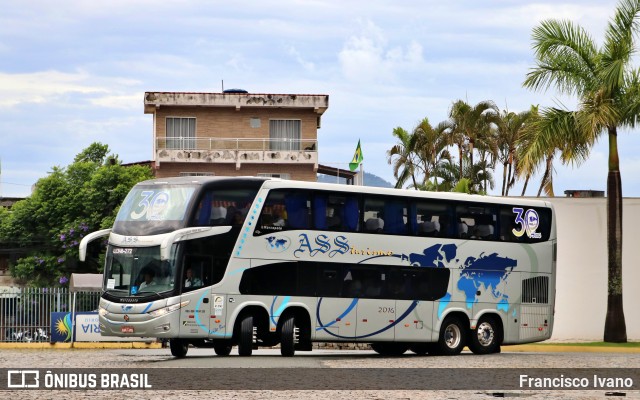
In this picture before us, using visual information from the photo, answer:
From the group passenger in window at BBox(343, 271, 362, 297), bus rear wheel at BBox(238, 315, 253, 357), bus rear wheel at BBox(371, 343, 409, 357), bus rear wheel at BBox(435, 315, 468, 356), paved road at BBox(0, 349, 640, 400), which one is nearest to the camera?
paved road at BBox(0, 349, 640, 400)

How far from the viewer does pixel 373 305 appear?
30359 mm

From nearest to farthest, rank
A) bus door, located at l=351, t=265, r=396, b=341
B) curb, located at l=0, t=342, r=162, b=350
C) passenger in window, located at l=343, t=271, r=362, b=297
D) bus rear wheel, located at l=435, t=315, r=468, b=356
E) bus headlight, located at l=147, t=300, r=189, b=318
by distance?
bus headlight, located at l=147, t=300, r=189, b=318 < passenger in window, located at l=343, t=271, r=362, b=297 < bus door, located at l=351, t=265, r=396, b=341 < bus rear wheel, located at l=435, t=315, r=468, b=356 < curb, located at l=0, t=342, r=162, b=350

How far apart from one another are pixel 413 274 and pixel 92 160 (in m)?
43.0

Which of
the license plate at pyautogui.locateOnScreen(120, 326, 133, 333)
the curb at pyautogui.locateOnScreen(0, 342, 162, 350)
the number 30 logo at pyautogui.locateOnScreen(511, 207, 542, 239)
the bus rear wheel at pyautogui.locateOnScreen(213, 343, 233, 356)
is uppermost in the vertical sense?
the number 30 logo at pyautogui.locateOnScreen(511, 207, 542, 239)

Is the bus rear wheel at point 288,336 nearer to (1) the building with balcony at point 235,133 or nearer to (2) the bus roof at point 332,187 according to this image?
(2) the bus roof at point 332,187

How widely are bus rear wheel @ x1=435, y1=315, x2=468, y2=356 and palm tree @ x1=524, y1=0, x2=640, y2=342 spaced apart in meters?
7.36

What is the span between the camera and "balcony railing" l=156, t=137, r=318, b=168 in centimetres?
6294

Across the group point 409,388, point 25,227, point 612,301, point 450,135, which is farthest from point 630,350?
point 25,227

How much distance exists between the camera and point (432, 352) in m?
33.2

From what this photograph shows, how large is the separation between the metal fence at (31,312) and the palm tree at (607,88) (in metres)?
17.3

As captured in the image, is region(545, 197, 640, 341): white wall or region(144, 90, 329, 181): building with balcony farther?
region(144, 90, 329, 181): building with balcony

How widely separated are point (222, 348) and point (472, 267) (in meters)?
7.26

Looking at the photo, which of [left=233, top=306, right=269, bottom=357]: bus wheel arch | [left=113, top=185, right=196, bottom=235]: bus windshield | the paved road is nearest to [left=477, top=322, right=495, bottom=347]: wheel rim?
the paved road

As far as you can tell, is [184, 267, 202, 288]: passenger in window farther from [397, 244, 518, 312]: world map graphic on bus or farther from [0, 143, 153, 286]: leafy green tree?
[0, 143, 153, 286]: leafy green tree
